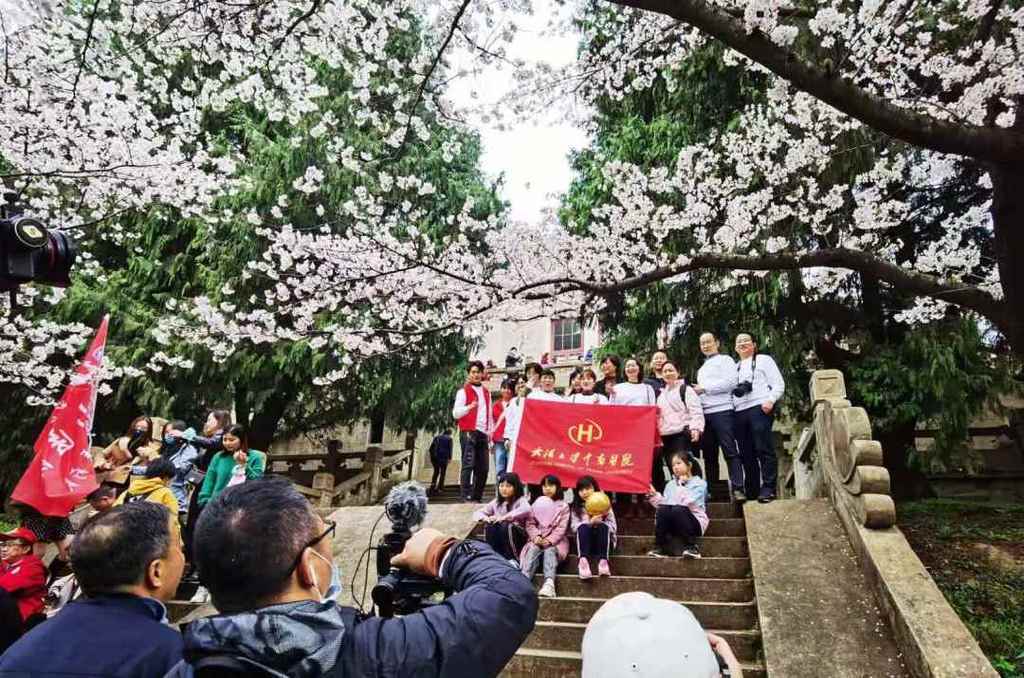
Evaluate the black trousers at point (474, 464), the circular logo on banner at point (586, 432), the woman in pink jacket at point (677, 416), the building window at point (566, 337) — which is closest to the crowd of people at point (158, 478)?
the black trousers at point (474, 464)

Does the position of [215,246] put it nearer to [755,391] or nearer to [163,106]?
[163,106]

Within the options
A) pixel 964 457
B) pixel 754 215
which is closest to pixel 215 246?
pixel 754 215

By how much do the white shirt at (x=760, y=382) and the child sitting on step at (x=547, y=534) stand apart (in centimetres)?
226

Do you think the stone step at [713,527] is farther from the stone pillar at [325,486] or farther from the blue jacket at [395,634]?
the stone pillar at [325,486]

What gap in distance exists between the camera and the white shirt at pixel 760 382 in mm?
6934

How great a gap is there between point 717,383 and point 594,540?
2276 millimetres

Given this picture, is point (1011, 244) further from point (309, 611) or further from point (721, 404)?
point (309, 611)

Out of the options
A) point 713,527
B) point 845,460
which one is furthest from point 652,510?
point 845,460

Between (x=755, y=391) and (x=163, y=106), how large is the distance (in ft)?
42.4

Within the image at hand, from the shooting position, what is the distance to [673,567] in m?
6.18

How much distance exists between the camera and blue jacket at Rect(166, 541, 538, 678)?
1284 millimetres

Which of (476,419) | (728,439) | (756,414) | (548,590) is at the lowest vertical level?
(548,590)

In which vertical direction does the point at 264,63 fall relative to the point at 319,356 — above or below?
above

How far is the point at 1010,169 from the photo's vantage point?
15.7ft
